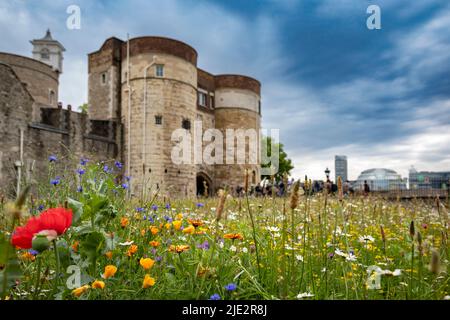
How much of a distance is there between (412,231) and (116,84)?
72.1 feet

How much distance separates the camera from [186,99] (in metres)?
21.4

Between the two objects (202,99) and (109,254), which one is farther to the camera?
(202,99)

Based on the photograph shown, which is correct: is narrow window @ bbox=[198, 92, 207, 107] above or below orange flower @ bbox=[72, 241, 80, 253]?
above

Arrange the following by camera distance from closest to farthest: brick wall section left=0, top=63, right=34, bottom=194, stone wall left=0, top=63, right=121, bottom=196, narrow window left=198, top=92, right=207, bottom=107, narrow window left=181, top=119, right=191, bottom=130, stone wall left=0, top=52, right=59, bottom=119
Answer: brick wall section left=0, top=63, right=34, bottom=194 → stone wall left=0, top=63, right=121, bottom=196 → narrow window left=181, top=119, right=191, bottom=130 → stone wall left=0, top=52, right=59, bottom=119 → narrow window left=198, top=92, right=207, bottom=107

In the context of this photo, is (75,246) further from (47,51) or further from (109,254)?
(47,51)

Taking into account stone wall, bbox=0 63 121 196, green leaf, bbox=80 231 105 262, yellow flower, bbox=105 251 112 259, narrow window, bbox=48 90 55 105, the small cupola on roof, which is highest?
the small cupola on roof

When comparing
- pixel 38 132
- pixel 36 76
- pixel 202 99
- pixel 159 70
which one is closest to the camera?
pixel 38 132

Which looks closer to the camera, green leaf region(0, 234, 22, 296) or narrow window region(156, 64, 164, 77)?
green leaf region(0, 234, 22, 296)

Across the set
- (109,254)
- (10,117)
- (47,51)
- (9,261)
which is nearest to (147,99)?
(10,117)

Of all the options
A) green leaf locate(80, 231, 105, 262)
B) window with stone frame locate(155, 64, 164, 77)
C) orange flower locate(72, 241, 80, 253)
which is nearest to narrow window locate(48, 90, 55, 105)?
window with stone frame locate(155, 64, 164, 77)

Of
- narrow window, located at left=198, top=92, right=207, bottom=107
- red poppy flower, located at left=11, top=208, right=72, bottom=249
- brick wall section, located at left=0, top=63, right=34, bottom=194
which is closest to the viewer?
red poppy flower, located at left=11, top=208, right=72, bottom=249

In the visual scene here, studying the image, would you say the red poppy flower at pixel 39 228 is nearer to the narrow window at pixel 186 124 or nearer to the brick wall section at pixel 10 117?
the brick wall section at pixel 10 117

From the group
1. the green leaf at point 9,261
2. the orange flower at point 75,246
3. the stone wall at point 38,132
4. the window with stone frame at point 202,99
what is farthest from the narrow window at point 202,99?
the green leaf at point 9,261

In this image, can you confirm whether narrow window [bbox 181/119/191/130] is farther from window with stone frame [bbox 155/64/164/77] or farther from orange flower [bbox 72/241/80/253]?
orange flower [bbox 72/241/80/253]
